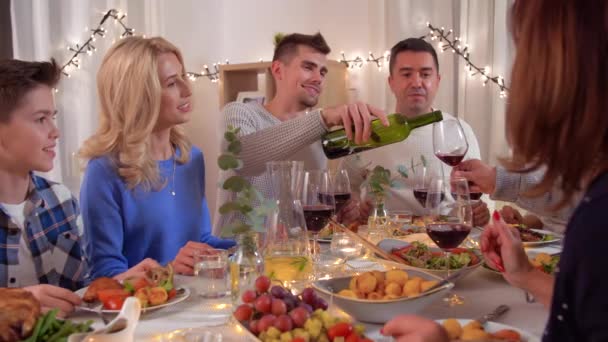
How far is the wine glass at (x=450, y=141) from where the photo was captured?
1595 mm

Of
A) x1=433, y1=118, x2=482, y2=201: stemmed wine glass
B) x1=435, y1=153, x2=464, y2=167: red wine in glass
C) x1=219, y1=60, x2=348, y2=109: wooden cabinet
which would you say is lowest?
x1=435, y1=153, x2=464, y2=167: red wine in glass

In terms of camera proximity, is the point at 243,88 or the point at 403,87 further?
the point at 243,88

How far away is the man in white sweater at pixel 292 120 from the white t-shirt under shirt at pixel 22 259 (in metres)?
0.67

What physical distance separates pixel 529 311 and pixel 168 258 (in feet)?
3.88

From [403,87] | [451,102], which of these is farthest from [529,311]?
[451,102]

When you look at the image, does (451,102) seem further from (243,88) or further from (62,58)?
(62,58)

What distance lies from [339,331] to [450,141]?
935 mm

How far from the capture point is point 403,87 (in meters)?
3.14

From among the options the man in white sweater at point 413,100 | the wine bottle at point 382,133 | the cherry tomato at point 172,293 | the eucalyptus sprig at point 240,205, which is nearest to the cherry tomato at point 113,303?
the cherry tomato at point 172,293

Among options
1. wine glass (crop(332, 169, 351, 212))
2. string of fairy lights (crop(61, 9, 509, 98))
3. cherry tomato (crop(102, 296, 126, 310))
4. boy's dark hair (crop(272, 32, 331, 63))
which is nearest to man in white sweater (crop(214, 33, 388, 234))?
boy's dark hair (crop(272, 32, 331, 63))

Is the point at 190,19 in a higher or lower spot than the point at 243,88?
higher

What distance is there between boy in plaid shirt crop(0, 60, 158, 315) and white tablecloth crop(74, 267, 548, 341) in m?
0.51

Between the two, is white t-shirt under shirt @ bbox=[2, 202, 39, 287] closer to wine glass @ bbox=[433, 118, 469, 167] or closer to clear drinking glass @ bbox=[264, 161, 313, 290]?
clear drinking glass @ bbox=[264, 161, 313, 290]

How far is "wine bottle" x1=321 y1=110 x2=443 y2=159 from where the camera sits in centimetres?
164
